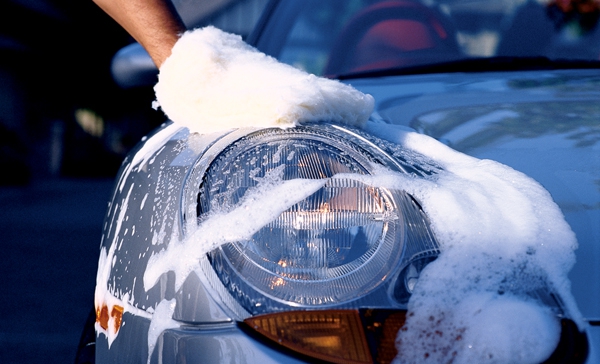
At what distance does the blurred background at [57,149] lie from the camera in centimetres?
313

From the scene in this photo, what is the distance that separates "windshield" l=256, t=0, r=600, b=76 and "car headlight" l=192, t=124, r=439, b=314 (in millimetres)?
980

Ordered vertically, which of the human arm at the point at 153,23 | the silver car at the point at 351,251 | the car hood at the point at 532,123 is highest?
the human arm at the point at 153,23

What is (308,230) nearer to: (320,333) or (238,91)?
(320,333)

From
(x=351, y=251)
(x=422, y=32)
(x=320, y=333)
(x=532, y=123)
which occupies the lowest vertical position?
(x=320, y=333)

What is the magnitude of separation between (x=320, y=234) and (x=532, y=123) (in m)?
0.62

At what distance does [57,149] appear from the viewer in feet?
25.7

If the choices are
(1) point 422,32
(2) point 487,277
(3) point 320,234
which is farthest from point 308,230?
(1) point 422,32

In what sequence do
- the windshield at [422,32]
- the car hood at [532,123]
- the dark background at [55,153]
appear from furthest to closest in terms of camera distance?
the dark background at [55,153] < the windshield at [422,32] < the car hood at [532,123]

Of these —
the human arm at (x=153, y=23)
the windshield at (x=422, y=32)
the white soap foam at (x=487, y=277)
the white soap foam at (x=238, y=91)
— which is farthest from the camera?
the windshield at (x=422, y=32)

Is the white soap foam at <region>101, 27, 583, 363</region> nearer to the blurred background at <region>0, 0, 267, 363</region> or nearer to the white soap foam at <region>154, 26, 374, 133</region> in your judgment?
the white soap foam at <region>154, 26, 374, 133</region>

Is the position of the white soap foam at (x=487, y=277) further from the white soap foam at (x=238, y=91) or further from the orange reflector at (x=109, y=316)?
the orange reflector at (x=109, y=316)

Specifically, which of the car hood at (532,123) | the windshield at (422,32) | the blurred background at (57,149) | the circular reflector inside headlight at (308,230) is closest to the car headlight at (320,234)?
the circular reflector inside headlight at (308,230)

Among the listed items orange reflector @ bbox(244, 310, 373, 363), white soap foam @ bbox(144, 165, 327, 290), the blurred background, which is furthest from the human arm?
the blurred background

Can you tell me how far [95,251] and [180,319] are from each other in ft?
11.6
